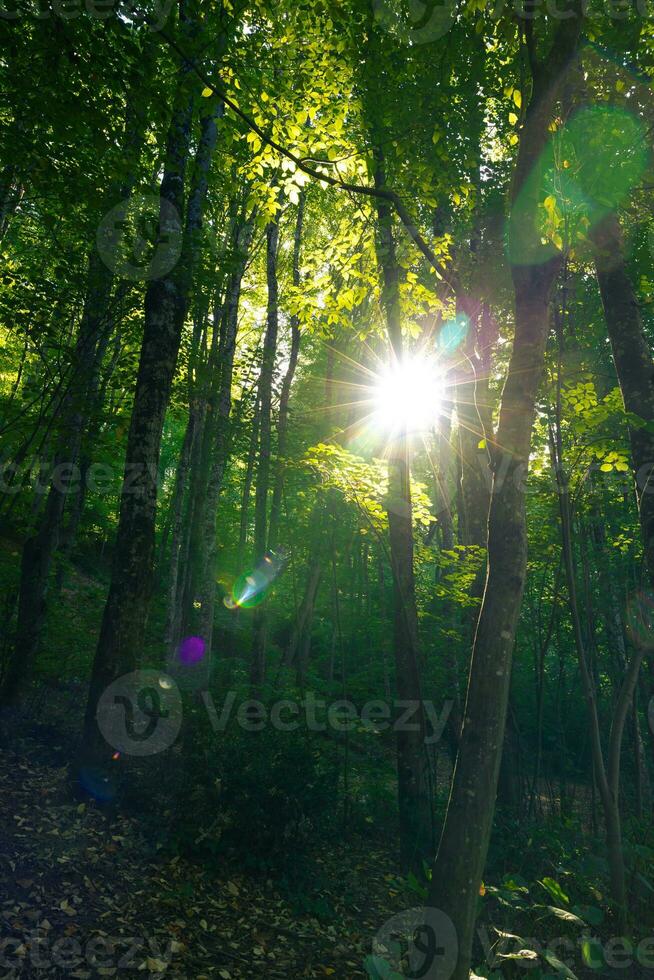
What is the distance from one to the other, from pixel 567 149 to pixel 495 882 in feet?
23.4

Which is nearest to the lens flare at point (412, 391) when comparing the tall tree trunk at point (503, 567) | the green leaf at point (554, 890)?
the tall tree trunk at point (503, 567)

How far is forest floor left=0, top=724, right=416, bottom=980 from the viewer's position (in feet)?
11.5

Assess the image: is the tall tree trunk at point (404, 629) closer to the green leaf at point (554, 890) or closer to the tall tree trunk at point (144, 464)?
the tall tree trunk at point (144, 464)

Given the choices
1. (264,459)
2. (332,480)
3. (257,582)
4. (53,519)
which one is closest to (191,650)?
(257,582)

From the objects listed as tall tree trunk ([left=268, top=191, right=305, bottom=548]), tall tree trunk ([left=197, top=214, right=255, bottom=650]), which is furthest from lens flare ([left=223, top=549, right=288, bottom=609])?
tall tree trunk ([left=197, top=214, right=255, bottom=650])

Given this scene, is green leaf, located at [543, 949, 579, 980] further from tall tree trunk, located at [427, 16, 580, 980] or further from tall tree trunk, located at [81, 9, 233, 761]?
tall tree trunk, located at [81, 9, 233, 761]

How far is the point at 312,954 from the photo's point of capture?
429 cm

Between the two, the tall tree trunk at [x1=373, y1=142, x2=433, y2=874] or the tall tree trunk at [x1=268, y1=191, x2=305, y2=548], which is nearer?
the tall tree trunk at [x1=373, y1=142, x2=433, y2=874]

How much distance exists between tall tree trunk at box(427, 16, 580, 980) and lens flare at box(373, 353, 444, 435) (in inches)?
134

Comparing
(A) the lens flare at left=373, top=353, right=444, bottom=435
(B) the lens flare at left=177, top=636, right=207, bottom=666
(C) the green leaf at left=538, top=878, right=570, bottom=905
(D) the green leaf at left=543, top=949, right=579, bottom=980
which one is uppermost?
(A) the lens flare at left=373, top=353, right=444, bottom=435

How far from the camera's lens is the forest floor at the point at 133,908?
3.52 metres

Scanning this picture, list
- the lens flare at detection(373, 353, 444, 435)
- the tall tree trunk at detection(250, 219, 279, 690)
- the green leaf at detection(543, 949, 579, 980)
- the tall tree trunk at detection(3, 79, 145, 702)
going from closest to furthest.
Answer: the green leaf at detection(543, 949, 579, 980)
the tall tree trunk at detection(3, 79, 145, 702)
the lens flare at detection(373, 353, 444, 435)
the tall tree trunk at detection(250, 219, 279, 690)

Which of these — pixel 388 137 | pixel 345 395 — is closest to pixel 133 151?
pixel 388 137

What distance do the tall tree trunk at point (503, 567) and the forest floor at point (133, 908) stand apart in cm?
193
